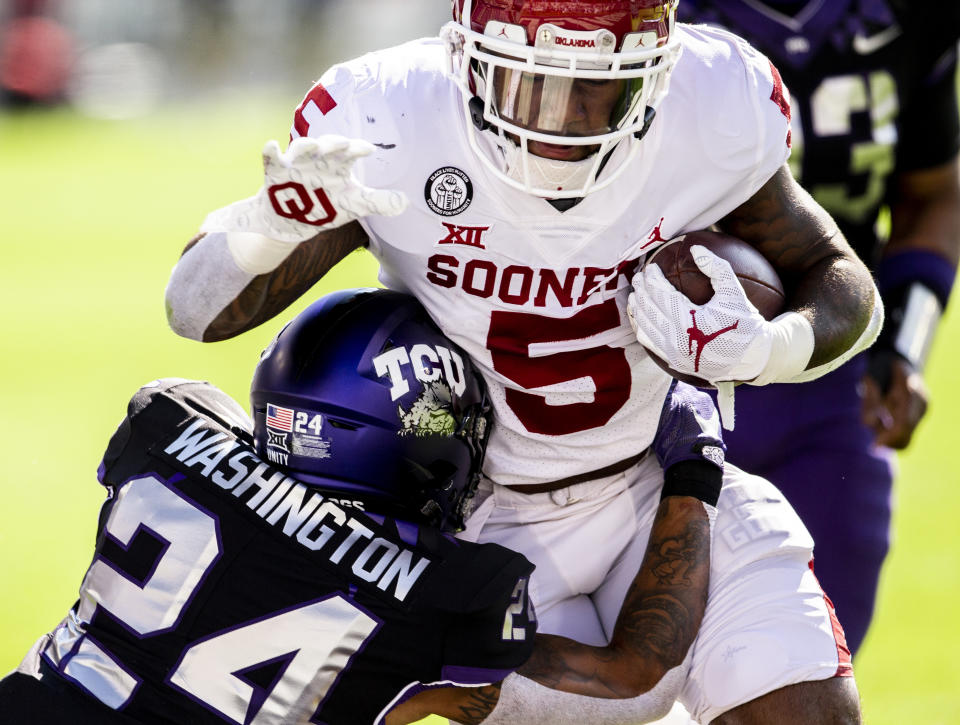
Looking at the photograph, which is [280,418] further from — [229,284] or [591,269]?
[591,269]

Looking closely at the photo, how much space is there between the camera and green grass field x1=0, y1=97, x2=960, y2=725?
454 cm

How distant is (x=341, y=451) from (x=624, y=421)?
2.14ft

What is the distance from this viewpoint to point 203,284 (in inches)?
101

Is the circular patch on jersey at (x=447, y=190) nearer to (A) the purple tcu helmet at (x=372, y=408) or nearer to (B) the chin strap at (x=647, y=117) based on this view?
(A) the purple tcu helmet at (x=372, y=408)

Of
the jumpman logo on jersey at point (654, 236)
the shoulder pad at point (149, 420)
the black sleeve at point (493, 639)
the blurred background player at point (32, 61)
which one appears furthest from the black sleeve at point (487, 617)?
the blurred background player at point (32, 61)

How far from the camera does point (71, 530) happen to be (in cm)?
536

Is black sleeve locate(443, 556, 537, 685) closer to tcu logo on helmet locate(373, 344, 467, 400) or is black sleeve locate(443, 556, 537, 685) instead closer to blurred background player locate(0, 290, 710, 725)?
blurred background player locate(0, 290, 710, 725)

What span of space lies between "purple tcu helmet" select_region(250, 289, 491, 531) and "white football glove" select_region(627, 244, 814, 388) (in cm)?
43

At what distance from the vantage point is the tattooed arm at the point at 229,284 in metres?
2.55

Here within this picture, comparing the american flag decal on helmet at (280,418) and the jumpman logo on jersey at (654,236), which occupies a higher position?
the jumpman logo on jersey at (654,236)

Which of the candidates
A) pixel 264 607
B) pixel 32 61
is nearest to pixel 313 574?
pixel 264 607

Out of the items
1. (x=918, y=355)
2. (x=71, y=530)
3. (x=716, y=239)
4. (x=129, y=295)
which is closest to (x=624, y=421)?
(x=716, y=239)

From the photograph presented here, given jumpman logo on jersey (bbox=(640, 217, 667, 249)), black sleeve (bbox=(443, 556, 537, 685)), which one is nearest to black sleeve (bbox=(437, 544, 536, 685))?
black sleeve (bbox=(443, 556, 537, 685))

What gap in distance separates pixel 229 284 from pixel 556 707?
104cm
